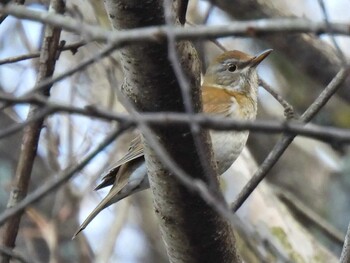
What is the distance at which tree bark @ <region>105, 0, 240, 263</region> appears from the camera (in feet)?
9.81

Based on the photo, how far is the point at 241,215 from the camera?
6.51 meters

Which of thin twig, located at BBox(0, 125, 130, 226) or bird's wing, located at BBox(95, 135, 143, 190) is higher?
bird's wing, located at BBox(95, 135, 143, 190)

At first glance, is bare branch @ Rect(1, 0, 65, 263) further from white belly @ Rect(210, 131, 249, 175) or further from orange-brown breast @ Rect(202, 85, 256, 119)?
orange-brown breast @ Rect(202, 85, 256, 119)

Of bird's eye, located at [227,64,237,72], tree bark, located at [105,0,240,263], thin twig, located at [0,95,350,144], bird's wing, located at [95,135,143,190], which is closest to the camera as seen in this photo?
thin twig, located at [0,95,350,144]

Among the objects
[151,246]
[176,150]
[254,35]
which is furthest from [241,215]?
[254,35]

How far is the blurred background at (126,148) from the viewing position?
685 cm

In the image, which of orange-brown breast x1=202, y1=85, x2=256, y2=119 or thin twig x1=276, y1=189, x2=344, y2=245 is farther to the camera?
thin twig x1=276, y1=189, x2=344, y2=245

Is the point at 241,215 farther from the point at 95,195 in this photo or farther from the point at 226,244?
the point at 226,244

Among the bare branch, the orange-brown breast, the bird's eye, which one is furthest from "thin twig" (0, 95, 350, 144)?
the bird's eye

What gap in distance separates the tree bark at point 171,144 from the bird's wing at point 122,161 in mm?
1158

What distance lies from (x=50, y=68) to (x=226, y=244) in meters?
1.03

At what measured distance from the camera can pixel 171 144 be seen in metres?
3.28

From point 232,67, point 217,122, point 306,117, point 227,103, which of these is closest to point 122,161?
point 227,103

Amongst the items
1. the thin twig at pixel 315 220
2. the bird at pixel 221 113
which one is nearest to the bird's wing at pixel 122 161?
the bird at pixel 221 113
